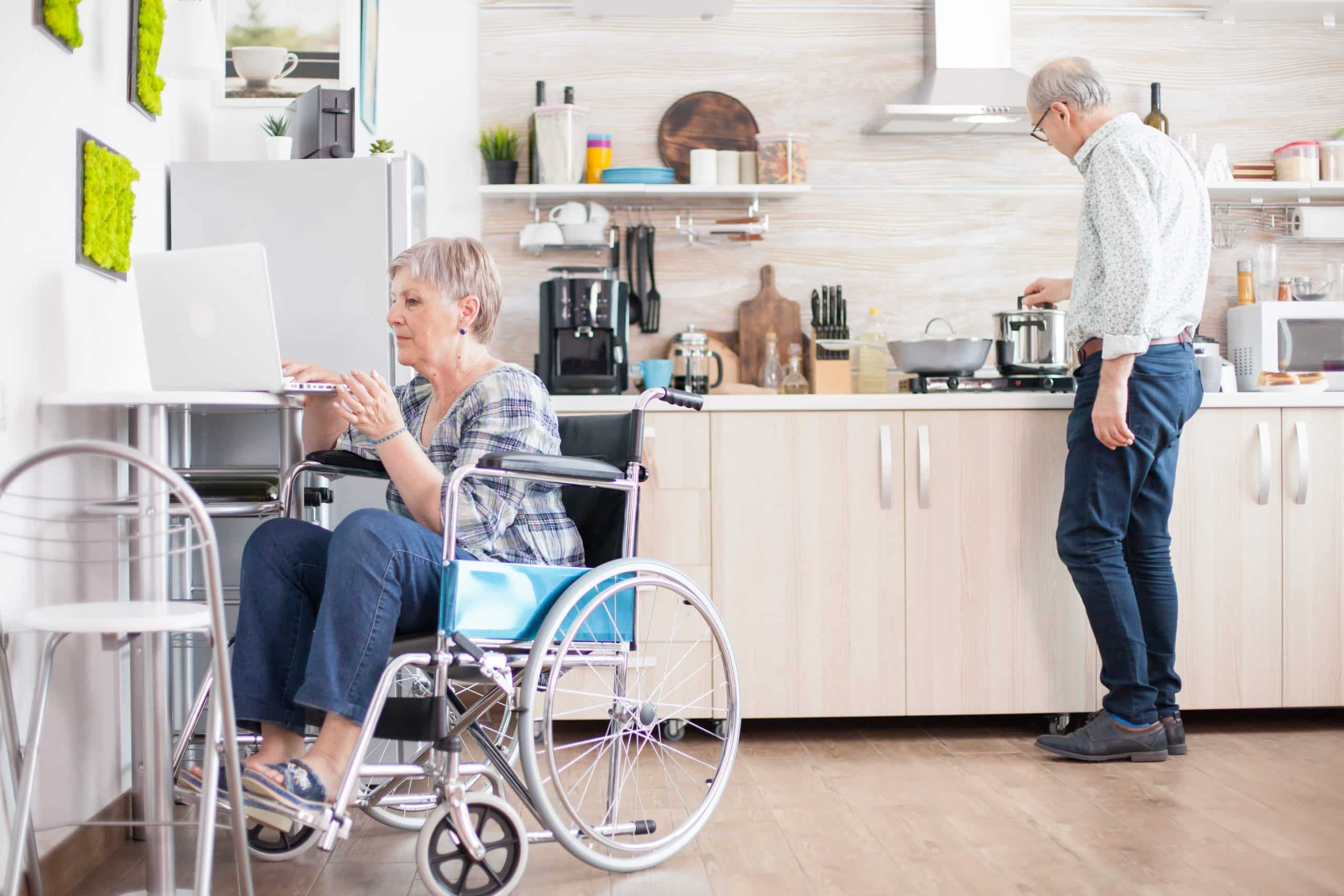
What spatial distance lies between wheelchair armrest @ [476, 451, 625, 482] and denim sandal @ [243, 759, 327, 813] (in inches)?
19.2

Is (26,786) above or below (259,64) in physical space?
below

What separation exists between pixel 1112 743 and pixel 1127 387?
79 centimetres

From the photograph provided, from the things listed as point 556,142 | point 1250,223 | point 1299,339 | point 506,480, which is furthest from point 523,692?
point 1250,223

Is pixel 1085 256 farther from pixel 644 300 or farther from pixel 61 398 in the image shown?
pixel 61 398

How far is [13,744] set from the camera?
5.19 ft

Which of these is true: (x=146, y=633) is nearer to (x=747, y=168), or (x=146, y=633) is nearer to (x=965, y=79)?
(x=747, y=168)

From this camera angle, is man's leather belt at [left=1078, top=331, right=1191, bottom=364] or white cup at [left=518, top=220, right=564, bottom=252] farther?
white cup at [left=518, top=220, right=564, bottom=252]

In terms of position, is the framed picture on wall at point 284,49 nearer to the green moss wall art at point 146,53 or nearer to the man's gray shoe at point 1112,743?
the green moss wall art at point 146,53

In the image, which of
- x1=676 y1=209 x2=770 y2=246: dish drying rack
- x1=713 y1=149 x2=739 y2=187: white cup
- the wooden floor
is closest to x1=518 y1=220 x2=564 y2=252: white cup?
x1=676 y1=209 x2=770 y2=246: dish drying rack

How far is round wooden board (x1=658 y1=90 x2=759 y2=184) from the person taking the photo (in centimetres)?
346

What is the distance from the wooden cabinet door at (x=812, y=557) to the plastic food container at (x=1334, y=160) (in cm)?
167

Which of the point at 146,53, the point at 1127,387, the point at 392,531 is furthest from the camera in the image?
the point at 1127,387

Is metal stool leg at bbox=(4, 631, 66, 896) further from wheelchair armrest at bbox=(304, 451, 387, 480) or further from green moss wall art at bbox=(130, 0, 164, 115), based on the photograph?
green moss wall art at bbox=(130, 0, 164, 115)

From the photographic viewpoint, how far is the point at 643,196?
341 centimetres
